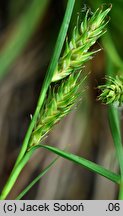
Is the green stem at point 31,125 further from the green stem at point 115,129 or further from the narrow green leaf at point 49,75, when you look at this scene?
the green stem at point 115,129

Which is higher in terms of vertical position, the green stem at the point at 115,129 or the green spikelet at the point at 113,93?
the green spikelet at the point at 113,93

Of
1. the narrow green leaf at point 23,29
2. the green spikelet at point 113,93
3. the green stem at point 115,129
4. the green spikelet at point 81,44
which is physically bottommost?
the green stem at point 115,129

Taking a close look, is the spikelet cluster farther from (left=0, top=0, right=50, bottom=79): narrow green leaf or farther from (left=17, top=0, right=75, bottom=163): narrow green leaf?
(left=0, top=0, right=50, bottom=79): narrow green leaf

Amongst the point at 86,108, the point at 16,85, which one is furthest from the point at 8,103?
the point at 86,108

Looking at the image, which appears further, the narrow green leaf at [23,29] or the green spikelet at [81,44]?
the narrow green leaf at [23,29]

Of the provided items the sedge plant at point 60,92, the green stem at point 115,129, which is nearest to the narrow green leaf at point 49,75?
the sedge plant at point 60,92

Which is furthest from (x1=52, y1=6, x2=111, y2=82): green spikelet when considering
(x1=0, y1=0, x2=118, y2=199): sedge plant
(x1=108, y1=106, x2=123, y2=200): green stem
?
(x1=108, y1=106, x2=123, y2=200): green stem

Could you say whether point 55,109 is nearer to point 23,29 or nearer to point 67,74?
point 67,74
